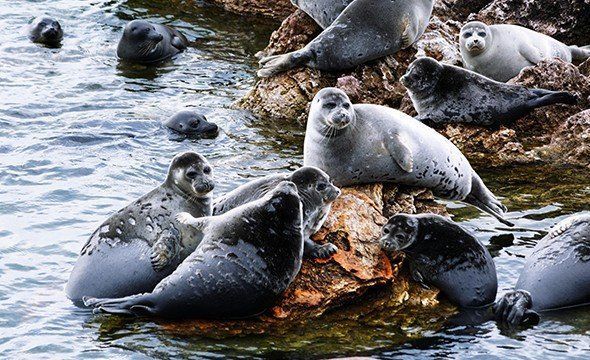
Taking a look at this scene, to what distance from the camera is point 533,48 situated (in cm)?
1427

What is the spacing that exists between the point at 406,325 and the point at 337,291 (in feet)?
1.90

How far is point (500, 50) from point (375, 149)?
4756 mm

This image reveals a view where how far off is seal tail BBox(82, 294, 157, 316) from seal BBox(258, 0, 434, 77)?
18.8 feet

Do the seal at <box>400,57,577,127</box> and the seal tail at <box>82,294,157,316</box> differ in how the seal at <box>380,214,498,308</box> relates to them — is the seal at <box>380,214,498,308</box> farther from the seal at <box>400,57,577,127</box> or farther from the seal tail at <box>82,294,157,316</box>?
the seal at <box>400,57,577,127</box>

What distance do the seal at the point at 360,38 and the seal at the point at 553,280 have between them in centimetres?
475

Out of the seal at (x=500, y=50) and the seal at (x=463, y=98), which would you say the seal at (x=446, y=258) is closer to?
the seal at (x=463, y=98)

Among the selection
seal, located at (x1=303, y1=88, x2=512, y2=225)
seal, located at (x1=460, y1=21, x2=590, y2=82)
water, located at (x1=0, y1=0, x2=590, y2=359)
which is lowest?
water, located at (x1=0, y1=0, x2=590, y2=359)

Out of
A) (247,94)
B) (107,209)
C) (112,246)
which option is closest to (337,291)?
(112,246)

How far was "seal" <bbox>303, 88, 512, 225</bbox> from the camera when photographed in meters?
9.95

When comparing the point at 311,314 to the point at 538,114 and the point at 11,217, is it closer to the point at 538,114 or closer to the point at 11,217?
the point at 11,217

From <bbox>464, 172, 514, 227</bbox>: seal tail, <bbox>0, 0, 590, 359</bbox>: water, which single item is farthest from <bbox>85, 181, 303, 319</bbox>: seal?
<bbox>464, 172, 514, 227</bbox>: seal tail

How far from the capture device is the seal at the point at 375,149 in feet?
32.6

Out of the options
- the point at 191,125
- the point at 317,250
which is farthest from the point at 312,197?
the point at 191,125

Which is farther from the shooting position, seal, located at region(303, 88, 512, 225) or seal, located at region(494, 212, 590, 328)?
seal, located at region(303, 88, 512, 225)
